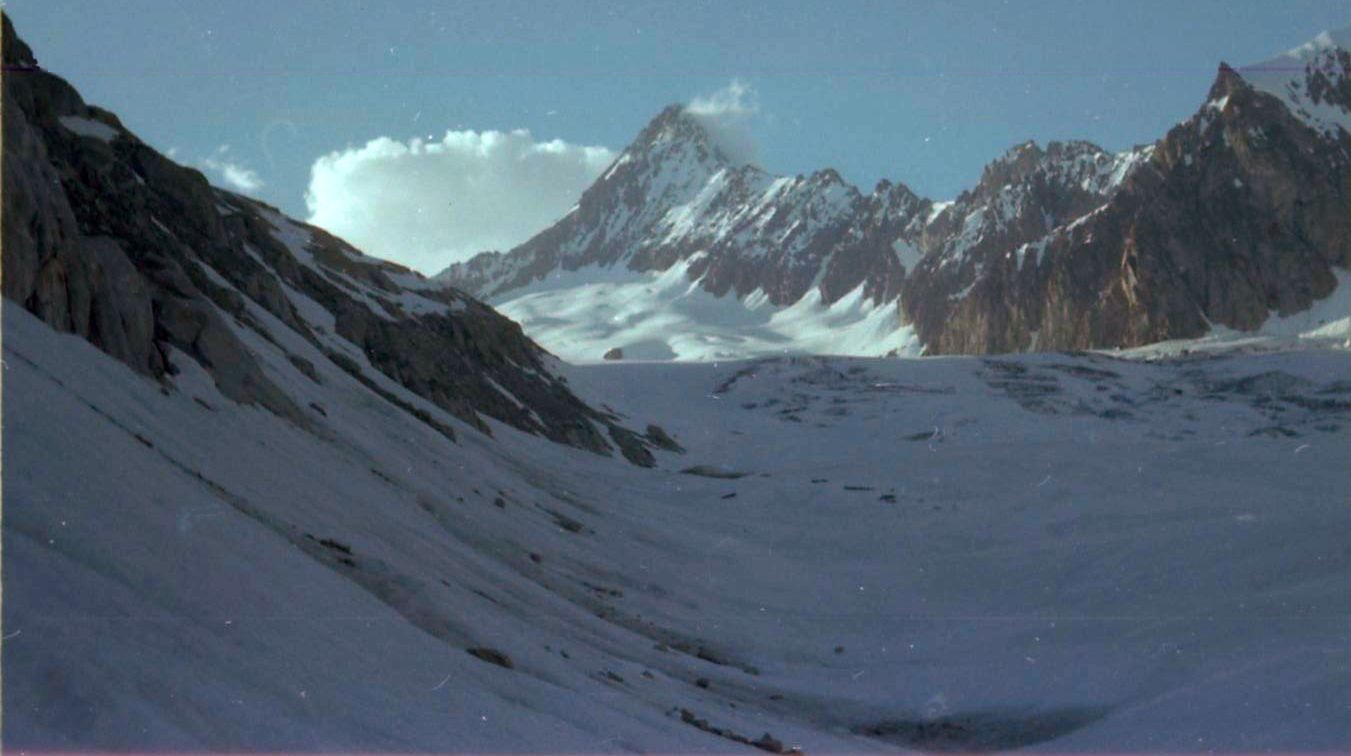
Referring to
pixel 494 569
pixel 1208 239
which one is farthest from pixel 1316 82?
pixel 494 569

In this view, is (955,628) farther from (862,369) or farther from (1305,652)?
(862,369)

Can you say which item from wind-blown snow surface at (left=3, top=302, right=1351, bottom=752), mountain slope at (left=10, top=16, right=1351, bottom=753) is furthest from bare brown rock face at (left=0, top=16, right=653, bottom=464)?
wind-blown snow surface at (left=3, top=302, right=1351, bottom=752)

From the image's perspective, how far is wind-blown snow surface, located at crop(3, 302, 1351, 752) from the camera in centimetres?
899

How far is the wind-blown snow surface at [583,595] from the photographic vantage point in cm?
899

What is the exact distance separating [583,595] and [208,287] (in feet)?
47.7

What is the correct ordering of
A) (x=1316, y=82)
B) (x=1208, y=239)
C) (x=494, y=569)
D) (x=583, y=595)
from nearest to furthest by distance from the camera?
(x=494, y=569) → (x=583, y=595) → (x=1208, y=239) → (x=1316, y=82)

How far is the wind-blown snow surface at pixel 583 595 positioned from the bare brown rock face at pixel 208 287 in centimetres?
139

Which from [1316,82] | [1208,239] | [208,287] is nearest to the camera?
[208,287]

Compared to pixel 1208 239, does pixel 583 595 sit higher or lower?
lower

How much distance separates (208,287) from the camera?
31.9m

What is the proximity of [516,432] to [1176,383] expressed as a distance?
77.3m

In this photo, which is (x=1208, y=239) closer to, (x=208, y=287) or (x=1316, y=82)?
(x=1316, y=82)

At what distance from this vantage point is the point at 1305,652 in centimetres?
1545

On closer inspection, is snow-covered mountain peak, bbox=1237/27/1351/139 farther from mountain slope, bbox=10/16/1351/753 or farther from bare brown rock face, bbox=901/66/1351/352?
mountain slope, bbox=10/16/1351/753
